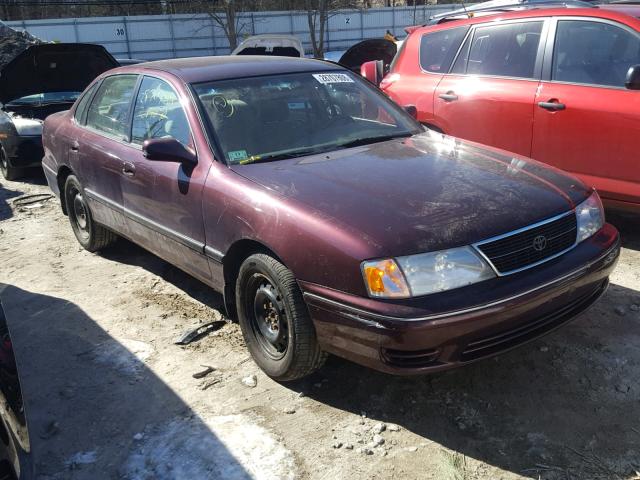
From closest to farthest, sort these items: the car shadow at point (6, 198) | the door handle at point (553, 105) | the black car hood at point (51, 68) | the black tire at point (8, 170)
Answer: the door handle at point (553, 105), the car shadow at point (6, 198), the black car hood at point (51, 68), the black tire at point (8, 170)

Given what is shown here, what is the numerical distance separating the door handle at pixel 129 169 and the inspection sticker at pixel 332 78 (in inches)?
53.9

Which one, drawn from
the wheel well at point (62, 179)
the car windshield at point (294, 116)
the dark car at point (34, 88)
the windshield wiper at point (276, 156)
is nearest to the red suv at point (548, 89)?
the car windshield at point (294, 116)

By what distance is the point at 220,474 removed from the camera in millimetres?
2557

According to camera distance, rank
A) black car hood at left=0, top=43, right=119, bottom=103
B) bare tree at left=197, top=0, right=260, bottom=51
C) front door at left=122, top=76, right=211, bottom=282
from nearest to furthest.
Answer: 1. front door at left=122, top=76, right=211, bottom=282
2. black car hood at left=0, top=43, right=119, bottom=103
3. bare tree at left=197, top=0, right=260, bottom=51

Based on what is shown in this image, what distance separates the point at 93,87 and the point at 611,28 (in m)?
4.19

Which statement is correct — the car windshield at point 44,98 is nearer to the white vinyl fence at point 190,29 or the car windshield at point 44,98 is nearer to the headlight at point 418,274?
the headlight at point 418,274

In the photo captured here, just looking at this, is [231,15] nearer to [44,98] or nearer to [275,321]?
[44,98]

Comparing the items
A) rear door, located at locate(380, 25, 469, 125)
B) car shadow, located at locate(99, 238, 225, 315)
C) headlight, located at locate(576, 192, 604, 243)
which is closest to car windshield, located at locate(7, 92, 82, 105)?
car shadow, located at locate(99, 238, 225, 315)

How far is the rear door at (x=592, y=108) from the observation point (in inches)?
173

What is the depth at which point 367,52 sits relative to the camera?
10117 millimetres

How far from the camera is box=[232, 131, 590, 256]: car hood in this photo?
262 centimetres

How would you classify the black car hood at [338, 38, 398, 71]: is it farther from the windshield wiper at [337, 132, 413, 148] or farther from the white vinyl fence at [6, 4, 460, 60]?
the white vinyl fence at [6, 4, 460, 60]

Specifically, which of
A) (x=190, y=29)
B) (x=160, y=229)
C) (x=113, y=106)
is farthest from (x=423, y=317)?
(x=190, y=29)

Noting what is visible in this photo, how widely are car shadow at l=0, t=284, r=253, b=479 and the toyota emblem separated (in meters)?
1.63
